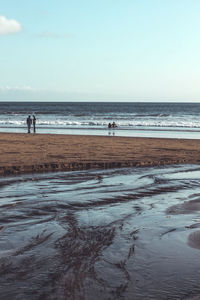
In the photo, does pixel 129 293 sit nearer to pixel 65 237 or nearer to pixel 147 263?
pixel 147 263

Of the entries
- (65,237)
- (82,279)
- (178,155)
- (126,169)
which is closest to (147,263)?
(82,279)

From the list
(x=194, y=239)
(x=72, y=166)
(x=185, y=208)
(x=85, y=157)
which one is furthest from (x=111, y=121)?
(x=194, y=239)

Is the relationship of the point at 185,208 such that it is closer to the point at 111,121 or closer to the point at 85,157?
the point at 85,157

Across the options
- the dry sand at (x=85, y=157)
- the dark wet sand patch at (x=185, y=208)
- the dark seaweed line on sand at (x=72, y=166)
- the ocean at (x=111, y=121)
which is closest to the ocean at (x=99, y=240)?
the dark wet sand patch at (x=185, y=208)

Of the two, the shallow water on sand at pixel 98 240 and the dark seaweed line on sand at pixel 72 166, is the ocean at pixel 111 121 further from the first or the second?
the shallow water on sand at pixel 98 240

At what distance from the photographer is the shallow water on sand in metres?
4.61

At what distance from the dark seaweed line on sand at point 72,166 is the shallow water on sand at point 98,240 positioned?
4.86 ft

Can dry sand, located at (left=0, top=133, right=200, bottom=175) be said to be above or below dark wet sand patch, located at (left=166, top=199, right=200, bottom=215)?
above

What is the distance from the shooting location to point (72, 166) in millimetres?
13484

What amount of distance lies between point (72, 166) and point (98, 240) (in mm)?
7389

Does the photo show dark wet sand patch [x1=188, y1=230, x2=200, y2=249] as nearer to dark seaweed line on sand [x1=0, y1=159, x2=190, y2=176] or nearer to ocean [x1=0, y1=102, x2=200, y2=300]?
ocean [x1=0, y1=102, x2=200, y2=300]

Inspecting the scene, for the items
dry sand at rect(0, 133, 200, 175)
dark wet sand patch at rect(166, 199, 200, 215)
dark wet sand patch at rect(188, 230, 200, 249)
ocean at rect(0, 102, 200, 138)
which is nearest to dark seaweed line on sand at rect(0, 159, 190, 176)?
dry sand at rect(0, 133, 200, 175)

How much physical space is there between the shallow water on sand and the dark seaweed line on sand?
4.86 feet

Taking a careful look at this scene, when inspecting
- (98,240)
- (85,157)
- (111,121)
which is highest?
(111,121)
